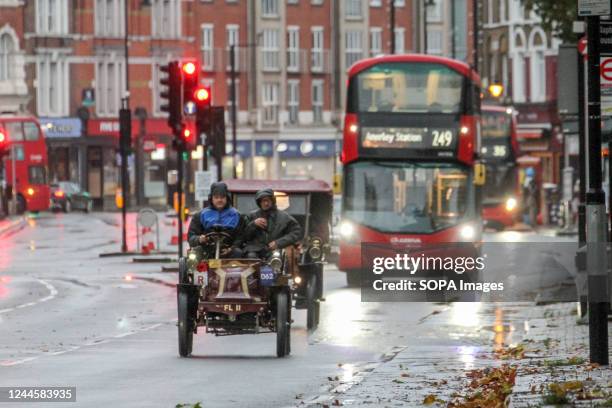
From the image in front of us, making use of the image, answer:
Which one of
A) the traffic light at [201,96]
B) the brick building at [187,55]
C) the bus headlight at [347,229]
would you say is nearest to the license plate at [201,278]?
the bus headlight at [347,229]

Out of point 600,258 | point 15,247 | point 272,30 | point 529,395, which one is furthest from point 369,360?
point 272,30

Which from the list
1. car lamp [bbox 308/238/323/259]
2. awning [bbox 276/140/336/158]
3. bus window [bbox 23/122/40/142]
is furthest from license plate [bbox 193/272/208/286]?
awning [bbox 276/140/336/158]

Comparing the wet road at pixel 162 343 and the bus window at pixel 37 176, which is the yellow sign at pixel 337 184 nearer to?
the wet road at pixel 162 343

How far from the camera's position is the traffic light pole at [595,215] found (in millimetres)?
16578

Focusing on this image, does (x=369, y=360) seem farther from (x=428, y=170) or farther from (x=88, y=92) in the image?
Result: (x=88, y=92)

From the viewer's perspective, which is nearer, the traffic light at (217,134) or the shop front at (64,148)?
the traffic light at (217,134)

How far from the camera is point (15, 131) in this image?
8619 cm

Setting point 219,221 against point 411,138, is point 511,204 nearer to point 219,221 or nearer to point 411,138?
point 411,138

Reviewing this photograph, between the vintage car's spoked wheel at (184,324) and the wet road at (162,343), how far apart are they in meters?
0.16

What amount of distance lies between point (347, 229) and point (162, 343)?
14.8 m

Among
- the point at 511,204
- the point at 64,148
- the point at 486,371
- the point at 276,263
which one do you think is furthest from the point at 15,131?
the point at 486,371

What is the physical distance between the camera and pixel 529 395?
578 inches

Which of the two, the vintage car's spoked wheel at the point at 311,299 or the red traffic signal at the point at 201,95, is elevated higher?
the red traffic signal at the point at 201,95

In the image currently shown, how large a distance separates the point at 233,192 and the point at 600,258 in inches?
511
